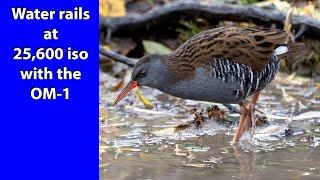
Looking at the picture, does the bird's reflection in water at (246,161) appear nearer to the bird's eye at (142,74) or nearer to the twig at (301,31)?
the bird's eye at (142,74)

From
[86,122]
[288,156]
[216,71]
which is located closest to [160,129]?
[216,71]

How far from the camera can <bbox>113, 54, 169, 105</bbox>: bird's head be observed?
261 inches

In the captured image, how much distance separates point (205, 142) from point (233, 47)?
2.49 feet

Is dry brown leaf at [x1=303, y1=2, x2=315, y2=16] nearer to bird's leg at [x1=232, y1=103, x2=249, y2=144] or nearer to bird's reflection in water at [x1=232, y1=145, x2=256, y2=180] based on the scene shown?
bird's leg at [x1=232, y1=103, x2=249, y2=144]

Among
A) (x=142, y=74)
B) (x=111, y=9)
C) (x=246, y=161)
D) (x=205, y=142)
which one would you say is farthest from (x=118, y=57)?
(x=246, y=161)

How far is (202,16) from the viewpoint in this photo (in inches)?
376

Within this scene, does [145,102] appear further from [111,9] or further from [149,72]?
[111,9]

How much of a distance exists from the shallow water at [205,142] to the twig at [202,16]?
740 millimetres

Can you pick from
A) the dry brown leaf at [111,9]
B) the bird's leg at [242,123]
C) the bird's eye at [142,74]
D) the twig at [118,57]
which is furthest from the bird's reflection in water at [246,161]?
the dry brown leaf at [111,9]

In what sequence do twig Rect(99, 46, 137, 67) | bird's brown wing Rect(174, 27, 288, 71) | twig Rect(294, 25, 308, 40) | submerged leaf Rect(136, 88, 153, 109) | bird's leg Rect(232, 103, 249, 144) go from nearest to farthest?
bird's leg Rect(232, 103, 249, 144) < bird's brown wing Rect(174, 27, 288, 71) < submerged leaf Rect(136, 88, 153, 109) < twig Rect(99, 46, 137, 67) < twig Rect(294, 25, 308, 40)

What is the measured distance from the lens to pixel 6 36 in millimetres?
4328

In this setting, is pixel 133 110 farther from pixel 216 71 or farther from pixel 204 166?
pixel 204 166

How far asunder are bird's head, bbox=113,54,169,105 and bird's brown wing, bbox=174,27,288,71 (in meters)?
0.17

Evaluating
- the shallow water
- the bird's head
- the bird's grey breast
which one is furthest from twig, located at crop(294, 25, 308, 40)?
the bird's head
